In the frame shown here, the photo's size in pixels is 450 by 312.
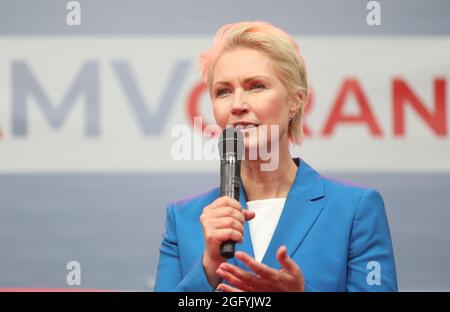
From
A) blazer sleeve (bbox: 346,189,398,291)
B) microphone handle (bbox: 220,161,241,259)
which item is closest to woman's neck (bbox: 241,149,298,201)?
blazer sleeve (bbox: 346,189,398,291)

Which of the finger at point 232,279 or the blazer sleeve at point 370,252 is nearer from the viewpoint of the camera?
the finger at point 232,279

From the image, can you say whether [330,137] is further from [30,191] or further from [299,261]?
[30,191]

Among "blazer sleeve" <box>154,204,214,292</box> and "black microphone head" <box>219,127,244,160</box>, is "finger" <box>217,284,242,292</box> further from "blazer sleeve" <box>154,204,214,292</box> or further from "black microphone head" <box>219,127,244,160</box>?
"black microphone head" <box>219,127,244,160</box>

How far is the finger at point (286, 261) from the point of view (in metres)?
1.36

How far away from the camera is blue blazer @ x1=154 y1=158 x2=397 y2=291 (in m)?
1.60

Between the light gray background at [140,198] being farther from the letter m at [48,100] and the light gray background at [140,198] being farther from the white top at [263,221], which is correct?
the white top at [263,221]

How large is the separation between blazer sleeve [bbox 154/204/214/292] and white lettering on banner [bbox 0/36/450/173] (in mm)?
509

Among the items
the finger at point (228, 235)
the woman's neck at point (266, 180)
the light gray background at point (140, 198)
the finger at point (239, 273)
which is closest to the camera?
the finger at point (228, 235)

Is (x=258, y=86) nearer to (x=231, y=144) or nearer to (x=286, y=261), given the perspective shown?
(x=231, y=144)

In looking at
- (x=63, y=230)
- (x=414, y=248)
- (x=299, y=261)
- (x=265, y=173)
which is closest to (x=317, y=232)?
(x=299, y=261)

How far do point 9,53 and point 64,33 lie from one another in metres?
0.19

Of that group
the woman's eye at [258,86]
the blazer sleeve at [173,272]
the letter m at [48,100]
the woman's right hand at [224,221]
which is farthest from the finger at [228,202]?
the letter m at [48,100]

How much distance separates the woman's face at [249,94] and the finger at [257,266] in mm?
377

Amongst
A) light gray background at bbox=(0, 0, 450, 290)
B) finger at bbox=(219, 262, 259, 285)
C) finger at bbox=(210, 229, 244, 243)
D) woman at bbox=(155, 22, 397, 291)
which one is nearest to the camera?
finger at bbox=(210, 229, 244, 243)
